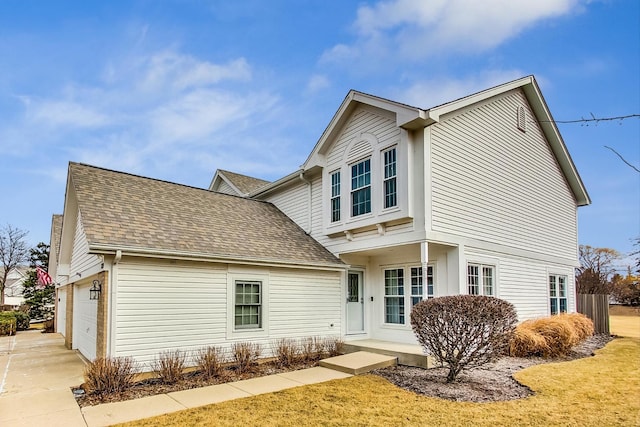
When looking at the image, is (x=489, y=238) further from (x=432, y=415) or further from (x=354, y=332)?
(x=432, y=415)

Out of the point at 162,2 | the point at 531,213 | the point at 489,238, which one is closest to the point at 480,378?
the point at 489,238

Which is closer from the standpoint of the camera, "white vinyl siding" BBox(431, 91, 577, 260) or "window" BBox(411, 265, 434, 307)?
"white vinyl siding" BBox(431, 91, 577, 260)

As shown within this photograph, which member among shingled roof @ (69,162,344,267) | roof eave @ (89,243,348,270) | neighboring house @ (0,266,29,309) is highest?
shingled roof @ (69,162,344,267)

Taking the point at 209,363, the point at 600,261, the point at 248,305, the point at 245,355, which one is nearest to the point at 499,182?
the point at 248,305

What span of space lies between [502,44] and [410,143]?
299 centimetres

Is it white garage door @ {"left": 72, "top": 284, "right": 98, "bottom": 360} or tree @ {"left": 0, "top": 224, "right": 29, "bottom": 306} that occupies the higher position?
tree @ {"left": 0, "top": 224, "right": 29, "bottom": 306}

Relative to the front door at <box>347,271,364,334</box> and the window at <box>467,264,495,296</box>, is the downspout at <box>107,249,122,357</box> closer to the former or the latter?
the front door at <box>347,271,364,334</box>

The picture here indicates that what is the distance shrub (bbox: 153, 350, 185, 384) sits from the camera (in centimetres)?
855

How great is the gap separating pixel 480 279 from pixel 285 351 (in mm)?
5814

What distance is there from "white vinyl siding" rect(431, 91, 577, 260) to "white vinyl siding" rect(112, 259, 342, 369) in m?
4.29

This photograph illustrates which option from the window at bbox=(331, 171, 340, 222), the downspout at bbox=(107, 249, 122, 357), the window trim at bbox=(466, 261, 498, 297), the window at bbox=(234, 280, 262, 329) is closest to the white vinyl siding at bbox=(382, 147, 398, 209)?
the window at bbox=(331, 171, 340, 222)

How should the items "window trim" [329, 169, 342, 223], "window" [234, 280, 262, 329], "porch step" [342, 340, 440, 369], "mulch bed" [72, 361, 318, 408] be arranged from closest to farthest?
"mulch bed" [72, 361, 318, 408]
"porch step" [342, 340, 440, 369]
"window" [234, 280, 262, 329]
"window trim" [329, 169, 342, 223]

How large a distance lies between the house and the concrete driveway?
863 millimetres

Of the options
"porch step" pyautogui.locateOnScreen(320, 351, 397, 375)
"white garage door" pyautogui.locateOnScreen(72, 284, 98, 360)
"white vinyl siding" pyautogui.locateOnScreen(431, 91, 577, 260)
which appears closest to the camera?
"porch step" pyautogui.locateOnScreen(320, 351, 397, 375)
